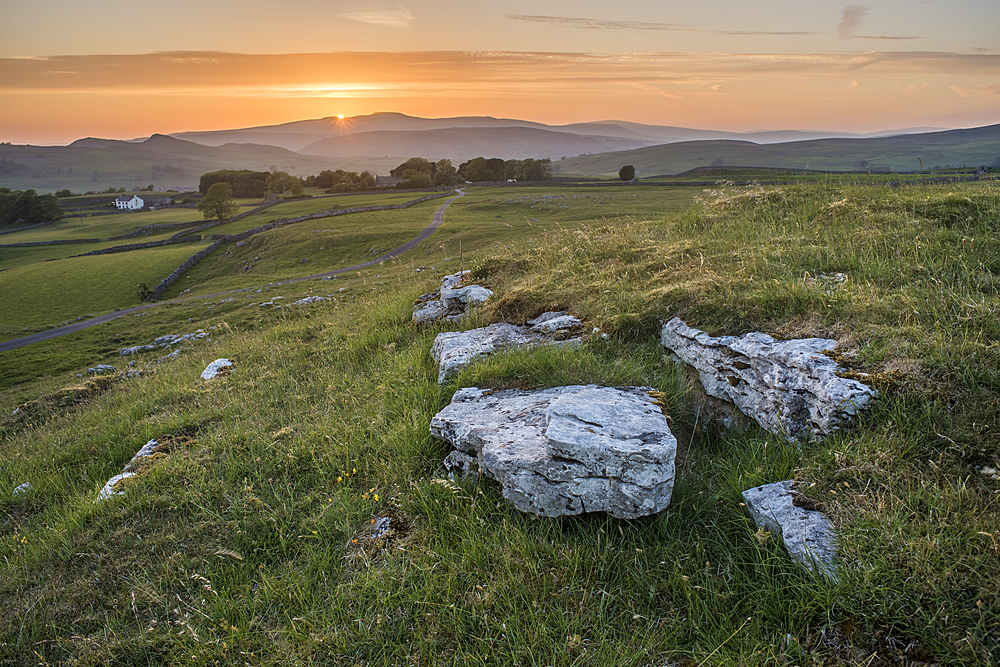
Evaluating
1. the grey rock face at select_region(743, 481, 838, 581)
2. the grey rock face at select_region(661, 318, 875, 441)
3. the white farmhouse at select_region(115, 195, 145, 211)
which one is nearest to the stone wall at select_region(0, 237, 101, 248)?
the white farmhouse at select_region(115, 195, 145, 211)

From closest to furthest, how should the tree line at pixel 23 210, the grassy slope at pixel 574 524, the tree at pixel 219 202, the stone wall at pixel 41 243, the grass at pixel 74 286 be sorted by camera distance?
1. the grassy slope at pixel 574 524
2. the grass at pixel 74 286
3. the stone wall at pixel 41 243
4. the tree at pixel 219 202
5. the tree line at pixel 23 210

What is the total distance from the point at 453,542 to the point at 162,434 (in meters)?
4.99

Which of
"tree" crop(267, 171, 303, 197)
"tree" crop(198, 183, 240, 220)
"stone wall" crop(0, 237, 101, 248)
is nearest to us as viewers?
"stone wall" crop(0, 237, 101, 248)

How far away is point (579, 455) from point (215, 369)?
845 centimetres

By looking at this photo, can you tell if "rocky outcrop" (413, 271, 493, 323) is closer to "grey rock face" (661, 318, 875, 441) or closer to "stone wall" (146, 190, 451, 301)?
"grey rock face" (661, 318, 875, 441)

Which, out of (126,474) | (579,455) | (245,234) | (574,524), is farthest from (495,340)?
(245,234)

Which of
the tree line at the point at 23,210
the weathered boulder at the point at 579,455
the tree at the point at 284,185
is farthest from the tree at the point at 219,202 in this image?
the weathered boulder at the point at 579,455

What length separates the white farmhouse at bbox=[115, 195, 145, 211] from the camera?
120m

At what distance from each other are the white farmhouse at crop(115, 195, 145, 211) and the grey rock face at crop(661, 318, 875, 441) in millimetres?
151718

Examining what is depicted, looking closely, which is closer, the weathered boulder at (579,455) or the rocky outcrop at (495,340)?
the weathered boulder at (579,455)

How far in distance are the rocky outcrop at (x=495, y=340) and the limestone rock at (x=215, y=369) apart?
496 centimetres

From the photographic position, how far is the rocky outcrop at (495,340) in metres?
5.77

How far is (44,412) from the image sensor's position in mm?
12578

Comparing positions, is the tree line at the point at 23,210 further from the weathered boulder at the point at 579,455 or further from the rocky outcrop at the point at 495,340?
the weathered boulder at the point at 579,455
